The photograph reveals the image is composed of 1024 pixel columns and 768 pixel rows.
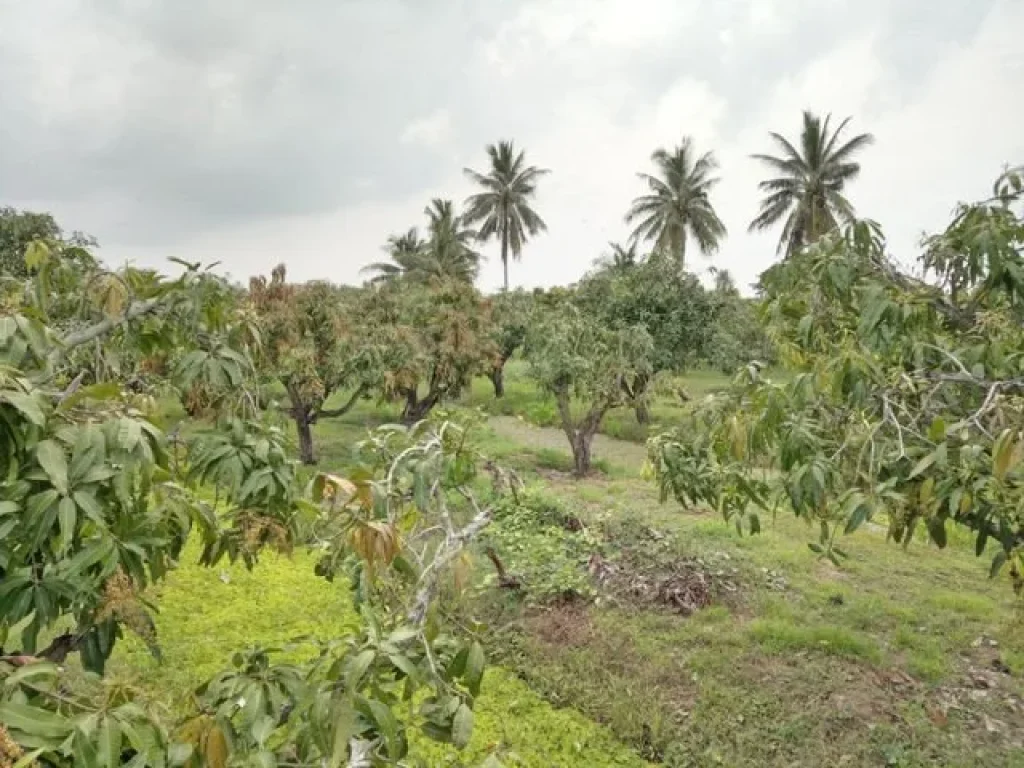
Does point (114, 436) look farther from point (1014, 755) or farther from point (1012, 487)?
point (1014, 755)

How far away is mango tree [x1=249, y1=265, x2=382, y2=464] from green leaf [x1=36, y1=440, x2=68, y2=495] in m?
8.84

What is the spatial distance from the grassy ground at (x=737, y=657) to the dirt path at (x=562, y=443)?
4.90m

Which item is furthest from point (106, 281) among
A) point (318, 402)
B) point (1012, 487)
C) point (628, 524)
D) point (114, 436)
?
point (318, 402)

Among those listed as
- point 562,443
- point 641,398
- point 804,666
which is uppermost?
point 641,398

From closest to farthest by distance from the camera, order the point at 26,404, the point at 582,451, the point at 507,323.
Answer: the point at 26,404 → the point at 582,451 → the point at 507,323

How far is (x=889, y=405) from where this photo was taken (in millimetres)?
2762

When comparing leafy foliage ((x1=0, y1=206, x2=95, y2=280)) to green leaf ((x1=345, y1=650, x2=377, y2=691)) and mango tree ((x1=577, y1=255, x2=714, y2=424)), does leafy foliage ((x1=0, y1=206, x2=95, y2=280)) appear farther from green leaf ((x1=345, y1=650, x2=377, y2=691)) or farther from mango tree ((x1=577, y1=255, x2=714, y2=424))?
green leaf ((x1=345, y1=650, x2=377, y2=691))

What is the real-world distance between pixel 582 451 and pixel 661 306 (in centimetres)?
407

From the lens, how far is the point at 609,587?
6.58 meters

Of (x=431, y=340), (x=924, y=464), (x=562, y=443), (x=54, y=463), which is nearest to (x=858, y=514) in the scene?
(x=924, y=464)

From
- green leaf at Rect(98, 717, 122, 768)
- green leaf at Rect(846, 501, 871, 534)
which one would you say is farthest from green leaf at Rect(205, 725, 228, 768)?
green leaf at Rect(846, 501, 871, 534)

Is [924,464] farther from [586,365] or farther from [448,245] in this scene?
[448,245]

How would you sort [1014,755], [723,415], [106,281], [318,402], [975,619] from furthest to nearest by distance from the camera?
1. [318,402]
2. [975,619]
3. [1014,755]
4. [723,415]
5. [106,281]

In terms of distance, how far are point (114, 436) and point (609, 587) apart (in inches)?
224
